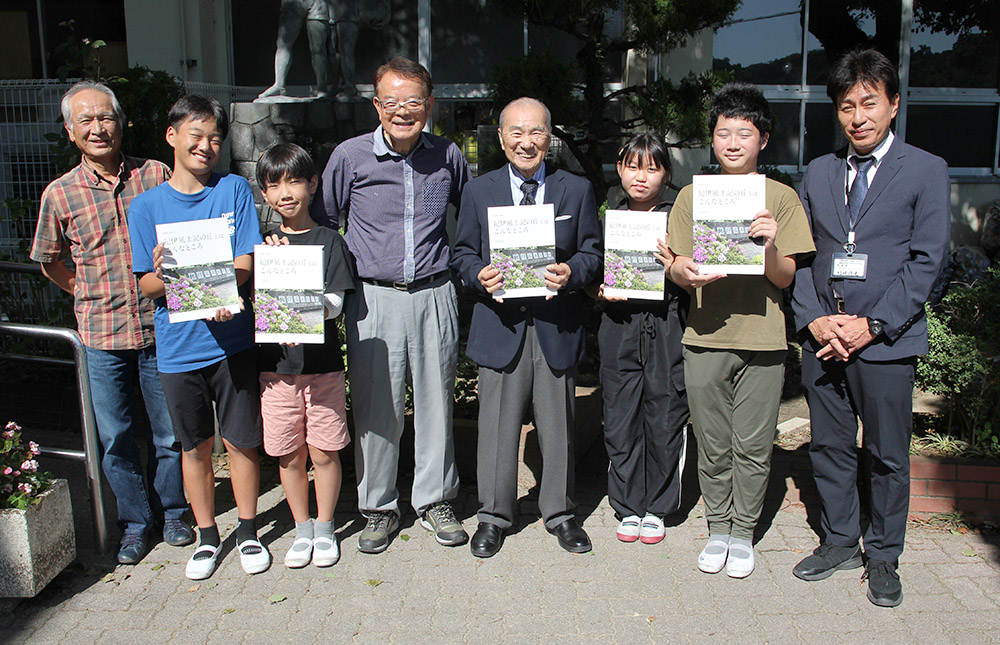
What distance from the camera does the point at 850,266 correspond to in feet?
11.2

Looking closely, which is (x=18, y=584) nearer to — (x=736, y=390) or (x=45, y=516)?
(x=45, y=516)

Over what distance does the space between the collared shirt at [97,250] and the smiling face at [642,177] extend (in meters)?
2.36

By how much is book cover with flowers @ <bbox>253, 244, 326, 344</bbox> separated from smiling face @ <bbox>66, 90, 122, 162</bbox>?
0.98 metres

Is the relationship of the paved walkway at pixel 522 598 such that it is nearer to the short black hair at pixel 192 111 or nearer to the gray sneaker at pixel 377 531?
the gray sneaker at pixel 377 531

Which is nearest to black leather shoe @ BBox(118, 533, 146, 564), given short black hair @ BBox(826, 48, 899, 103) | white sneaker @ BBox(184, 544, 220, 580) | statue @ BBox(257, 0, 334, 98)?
white sneaker @ BBox(184, 544, 220, 580)

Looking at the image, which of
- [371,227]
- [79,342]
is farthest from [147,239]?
[371,227]

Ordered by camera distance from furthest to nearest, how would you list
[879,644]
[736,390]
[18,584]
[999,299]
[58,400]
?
1. [58,400]
2. [999,299]
3. [736,390]
4. [18,584]
5. [879,644]

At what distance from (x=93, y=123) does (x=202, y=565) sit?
2114 millimetres

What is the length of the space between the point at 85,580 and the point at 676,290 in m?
3.14

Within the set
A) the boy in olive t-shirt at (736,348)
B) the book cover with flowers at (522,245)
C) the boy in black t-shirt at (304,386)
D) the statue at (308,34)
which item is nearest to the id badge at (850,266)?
the boy in olive t-shirt at (736,348)

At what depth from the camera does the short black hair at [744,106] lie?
350 cm

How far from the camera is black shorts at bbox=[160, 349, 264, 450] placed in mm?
3668

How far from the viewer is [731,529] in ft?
12.7

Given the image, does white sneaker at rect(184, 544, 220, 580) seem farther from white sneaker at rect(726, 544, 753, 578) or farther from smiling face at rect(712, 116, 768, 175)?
smiling face at rect(712, 116, 768, 175)
